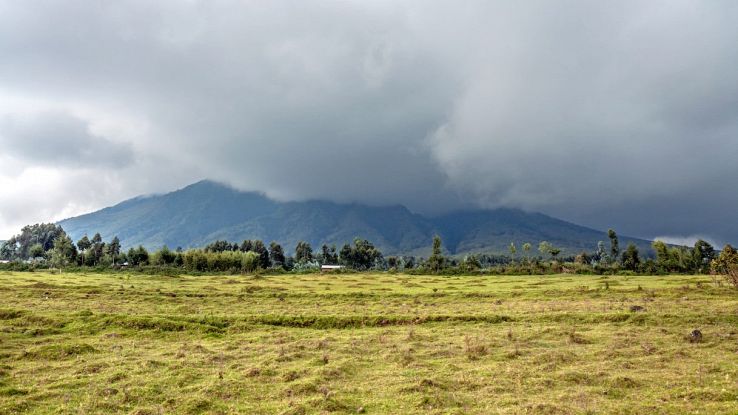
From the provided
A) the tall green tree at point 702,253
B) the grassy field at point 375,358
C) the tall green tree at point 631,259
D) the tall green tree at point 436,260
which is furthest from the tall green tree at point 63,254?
the tall green tree at point 702,253

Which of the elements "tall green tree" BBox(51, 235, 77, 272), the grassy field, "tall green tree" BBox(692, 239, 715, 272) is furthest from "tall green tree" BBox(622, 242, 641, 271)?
"tall green tree" BBox(51, 235, 77, 272)

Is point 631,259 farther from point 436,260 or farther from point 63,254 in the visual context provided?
point 63,254

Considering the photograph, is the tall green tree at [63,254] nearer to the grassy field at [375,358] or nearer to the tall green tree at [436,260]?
the grassy field at [375,358]

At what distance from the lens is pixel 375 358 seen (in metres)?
30.9

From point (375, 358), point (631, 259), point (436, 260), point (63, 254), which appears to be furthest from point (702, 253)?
point (63, 254)

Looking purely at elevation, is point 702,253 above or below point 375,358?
above

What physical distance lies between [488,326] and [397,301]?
2153cm

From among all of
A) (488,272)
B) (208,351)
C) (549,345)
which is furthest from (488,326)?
(488,272)

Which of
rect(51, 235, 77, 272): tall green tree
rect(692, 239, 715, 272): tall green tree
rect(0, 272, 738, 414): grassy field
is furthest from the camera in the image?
rect(51, 235, 77, 272): tall green tree

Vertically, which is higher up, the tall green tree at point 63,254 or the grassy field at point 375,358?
the tall green tree at point 63,254

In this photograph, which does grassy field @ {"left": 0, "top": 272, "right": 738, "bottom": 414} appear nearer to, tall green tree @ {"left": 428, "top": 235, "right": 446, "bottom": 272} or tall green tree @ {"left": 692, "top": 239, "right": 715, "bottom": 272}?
tall green tree @ {"left": 428, "top": 235, "right": 446, "bottom": 272}

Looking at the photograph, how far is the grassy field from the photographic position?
70.5 ft

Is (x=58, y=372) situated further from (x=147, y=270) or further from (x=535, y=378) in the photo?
(x=147, y=270)

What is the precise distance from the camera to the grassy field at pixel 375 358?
21.5 meters
